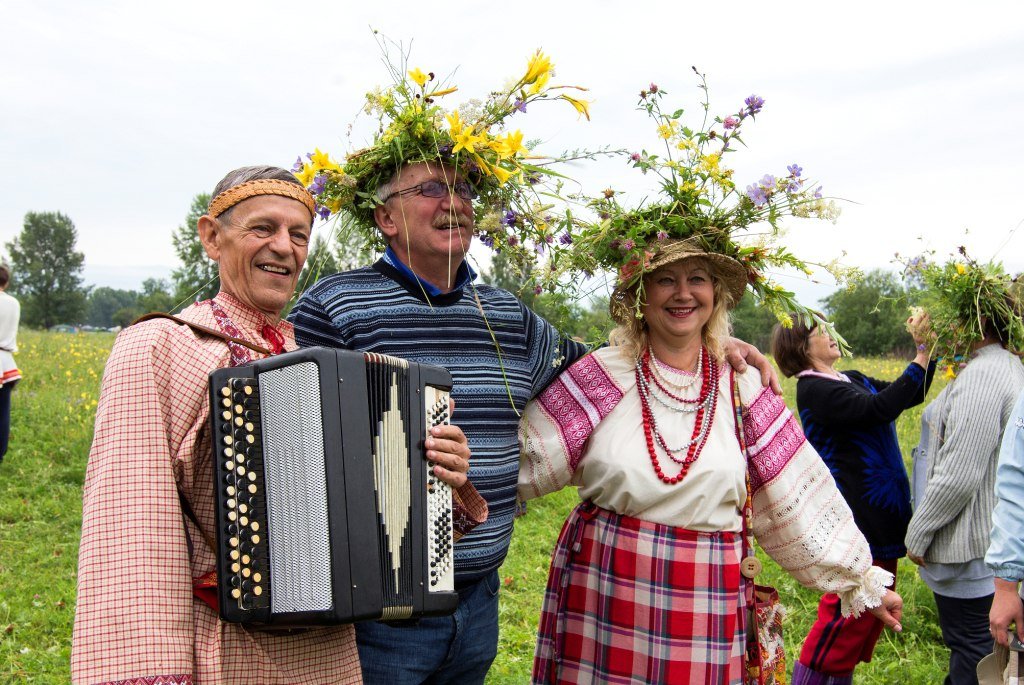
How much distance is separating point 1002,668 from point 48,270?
66543 mm

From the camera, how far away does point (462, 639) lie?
2475 mm

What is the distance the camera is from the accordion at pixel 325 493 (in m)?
1.69

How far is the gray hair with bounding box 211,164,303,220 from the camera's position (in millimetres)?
2053

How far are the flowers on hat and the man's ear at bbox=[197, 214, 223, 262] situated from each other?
3.34 m

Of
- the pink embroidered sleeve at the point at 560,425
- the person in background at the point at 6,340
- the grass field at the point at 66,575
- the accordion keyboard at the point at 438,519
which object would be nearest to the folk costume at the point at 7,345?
the person in background at the point at 6,340

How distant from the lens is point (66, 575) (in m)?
5.36

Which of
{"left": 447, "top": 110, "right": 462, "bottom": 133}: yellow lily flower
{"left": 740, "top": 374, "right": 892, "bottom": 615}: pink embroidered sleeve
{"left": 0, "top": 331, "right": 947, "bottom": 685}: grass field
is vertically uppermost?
{"left": 447, "top": 110, "right": 462, "bottom": 133}: yellow lily flower

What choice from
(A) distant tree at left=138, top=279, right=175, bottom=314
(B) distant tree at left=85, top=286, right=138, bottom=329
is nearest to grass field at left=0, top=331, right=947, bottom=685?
(A) distant tree at left=138, top=279, right=175, bottom=314

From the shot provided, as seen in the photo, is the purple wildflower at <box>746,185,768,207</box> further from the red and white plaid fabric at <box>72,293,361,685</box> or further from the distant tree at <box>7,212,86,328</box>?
the distant tree at <box>7,212,86,328</box>

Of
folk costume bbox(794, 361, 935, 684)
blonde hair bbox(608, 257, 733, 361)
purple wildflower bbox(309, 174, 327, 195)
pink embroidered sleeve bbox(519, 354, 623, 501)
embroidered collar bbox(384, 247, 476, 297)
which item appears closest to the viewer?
purple wildflower bbox(309, 174, 327, 195)

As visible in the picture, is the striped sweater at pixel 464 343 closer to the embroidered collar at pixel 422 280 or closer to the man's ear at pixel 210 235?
the embroidered collar at pixel 422 280

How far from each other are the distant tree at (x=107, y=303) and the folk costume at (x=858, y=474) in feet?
242

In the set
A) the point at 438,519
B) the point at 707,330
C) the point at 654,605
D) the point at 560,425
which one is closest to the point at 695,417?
the point at 707,330

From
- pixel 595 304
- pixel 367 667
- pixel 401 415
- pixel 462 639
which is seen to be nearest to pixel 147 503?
pixel 401 415
